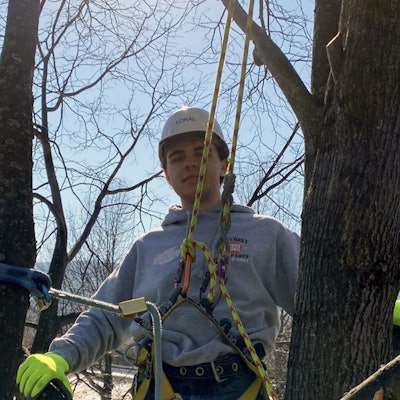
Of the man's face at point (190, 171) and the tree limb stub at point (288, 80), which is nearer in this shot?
the tree limb stub at point (288, 80)

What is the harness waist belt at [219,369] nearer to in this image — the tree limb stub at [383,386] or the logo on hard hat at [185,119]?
the logo on hard hat at [185,119]

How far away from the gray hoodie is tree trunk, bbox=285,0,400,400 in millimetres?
202

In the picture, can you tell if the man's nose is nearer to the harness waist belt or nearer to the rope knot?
the rope knot

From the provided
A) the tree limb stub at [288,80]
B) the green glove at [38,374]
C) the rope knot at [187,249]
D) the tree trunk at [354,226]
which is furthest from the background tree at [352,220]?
the green glove at [38,374]

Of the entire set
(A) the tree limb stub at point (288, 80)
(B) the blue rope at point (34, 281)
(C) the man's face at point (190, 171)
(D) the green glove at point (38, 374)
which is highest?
(A) the tree limb stub at point (288, 80)

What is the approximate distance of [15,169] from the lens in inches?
97.3

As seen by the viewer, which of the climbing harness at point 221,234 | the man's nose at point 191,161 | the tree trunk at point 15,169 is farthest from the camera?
the tree trunk at point 15,169

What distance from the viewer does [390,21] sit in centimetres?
176

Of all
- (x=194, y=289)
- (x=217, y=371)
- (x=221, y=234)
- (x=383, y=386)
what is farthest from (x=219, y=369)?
(x=383, y=386)

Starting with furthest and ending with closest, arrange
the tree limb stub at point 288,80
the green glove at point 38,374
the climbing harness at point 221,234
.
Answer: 1. the tree limb stub at point 288,80
2. the climbing harness at point 221,234
3. the green glove at point 38,374

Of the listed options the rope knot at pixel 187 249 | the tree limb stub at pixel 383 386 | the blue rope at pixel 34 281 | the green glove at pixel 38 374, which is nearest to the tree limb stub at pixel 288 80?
the rope knot at pixel 187 249

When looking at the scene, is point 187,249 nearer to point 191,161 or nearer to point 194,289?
point 194,289

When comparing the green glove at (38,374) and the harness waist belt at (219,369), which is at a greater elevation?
the harness waist belt at (219,369)

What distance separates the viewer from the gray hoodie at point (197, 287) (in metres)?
1.81
